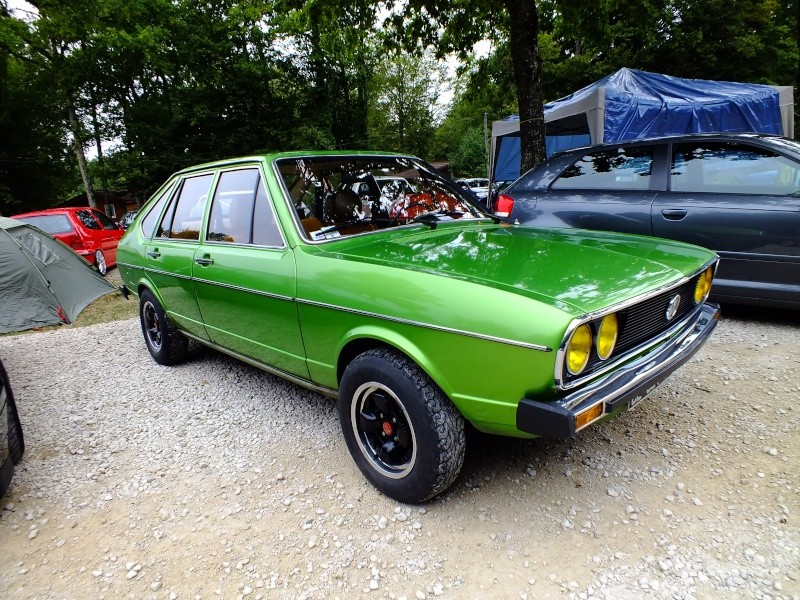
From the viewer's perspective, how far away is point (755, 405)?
2.83 metres

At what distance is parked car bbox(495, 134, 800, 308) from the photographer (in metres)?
3.76

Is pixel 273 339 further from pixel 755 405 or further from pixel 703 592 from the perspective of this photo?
pixel 755 405

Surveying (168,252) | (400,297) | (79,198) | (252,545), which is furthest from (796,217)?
(79,198)

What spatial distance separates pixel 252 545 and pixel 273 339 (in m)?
1.10

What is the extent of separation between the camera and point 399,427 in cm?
215

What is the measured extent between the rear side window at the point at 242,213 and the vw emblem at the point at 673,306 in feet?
6.56

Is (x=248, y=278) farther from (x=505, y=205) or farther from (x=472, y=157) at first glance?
(x=472, y=157)

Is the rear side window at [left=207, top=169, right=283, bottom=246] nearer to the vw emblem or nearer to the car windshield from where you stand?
the car windshield

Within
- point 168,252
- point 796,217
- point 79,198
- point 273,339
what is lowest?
point 273,339

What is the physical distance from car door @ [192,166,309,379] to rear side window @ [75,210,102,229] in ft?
26.9

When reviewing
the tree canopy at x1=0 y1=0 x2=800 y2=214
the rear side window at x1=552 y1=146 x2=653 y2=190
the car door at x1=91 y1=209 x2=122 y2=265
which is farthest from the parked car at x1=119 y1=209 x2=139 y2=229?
the rear side window at x1=552 y1=146 x2=653 y2=190

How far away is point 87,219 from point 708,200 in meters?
10.8

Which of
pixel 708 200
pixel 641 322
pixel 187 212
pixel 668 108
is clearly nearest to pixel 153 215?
pixel 187 212

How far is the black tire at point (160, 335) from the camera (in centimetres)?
401
